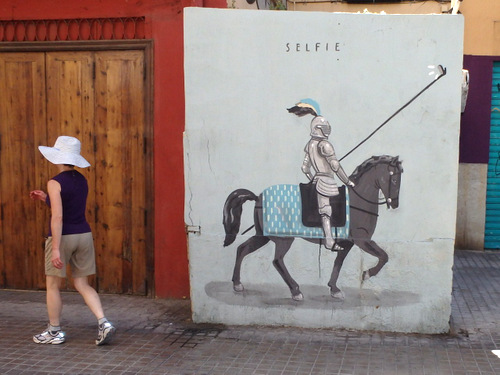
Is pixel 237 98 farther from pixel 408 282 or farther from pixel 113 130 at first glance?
pixel 408 282

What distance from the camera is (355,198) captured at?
5.90 m

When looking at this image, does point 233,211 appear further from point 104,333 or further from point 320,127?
point 104,333

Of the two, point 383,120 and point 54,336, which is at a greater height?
point 383,120

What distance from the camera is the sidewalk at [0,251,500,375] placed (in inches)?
200

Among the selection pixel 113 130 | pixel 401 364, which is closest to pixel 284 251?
pixel 401 364

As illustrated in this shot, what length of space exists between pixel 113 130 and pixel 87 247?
1.97 meters

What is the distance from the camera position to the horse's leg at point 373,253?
19.2ft

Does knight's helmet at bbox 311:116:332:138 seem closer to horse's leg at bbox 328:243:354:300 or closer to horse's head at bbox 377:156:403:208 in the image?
horse's head at bbox 377:156:403:208

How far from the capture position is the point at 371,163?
584cm

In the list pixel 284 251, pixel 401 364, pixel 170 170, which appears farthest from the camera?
pixel 170 170

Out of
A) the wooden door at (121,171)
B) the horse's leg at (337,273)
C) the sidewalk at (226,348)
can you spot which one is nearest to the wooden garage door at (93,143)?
the wooden door at (121,171)

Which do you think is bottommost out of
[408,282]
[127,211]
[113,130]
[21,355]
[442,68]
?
[21,355]

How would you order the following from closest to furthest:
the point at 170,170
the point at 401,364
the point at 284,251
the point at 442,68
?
the point at 401,364 → the point at 442,68 → the point at 284,251 → the point at 170,170

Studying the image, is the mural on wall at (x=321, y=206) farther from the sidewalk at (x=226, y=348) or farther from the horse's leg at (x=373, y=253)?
the sidewalk at (x=226, y=348)
